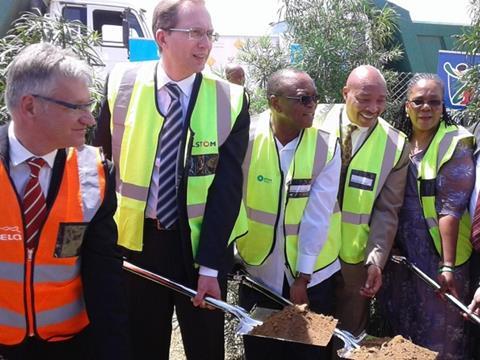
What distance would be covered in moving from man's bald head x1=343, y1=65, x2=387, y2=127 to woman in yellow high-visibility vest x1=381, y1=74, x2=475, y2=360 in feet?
0.76

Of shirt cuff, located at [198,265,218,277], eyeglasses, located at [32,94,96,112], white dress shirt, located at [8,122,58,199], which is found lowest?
shirt cuff, located at [198,265,218,277]

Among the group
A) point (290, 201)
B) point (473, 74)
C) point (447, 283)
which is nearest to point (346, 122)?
point (290, 201)

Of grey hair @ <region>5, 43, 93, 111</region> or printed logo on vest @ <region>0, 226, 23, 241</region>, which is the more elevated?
grey hair @ <region>5, 43, 93, 111</region>

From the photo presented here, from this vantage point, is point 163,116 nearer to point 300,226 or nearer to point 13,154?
point 13,154

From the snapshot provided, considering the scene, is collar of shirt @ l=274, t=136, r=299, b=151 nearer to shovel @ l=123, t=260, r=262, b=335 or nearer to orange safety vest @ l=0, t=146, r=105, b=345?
shovel @ l=123, t=260, r=262, b=335

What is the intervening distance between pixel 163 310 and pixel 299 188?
0.87 metres

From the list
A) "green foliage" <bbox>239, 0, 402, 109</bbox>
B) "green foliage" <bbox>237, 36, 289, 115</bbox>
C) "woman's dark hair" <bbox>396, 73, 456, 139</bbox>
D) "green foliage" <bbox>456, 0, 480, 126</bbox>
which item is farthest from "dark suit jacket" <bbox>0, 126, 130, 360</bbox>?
"green foliage" <bbox>237, 36, 289, 115</bbox>

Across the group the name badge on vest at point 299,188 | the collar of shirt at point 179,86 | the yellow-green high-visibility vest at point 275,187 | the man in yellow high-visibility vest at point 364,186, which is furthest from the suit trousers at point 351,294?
the collar of shirt at point 179,86

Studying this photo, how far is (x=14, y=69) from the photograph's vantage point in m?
1.79

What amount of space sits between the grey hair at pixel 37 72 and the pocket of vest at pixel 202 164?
0.69m

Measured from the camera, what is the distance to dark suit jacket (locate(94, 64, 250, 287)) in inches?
93.4

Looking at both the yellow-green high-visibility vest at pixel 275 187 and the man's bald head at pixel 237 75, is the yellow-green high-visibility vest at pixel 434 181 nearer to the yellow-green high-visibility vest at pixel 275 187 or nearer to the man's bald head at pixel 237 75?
the yellow-green high-visibility vest at pixel 275 187

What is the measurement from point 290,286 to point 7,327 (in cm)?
143

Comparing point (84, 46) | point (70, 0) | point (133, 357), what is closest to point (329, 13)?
point (84, 46)
